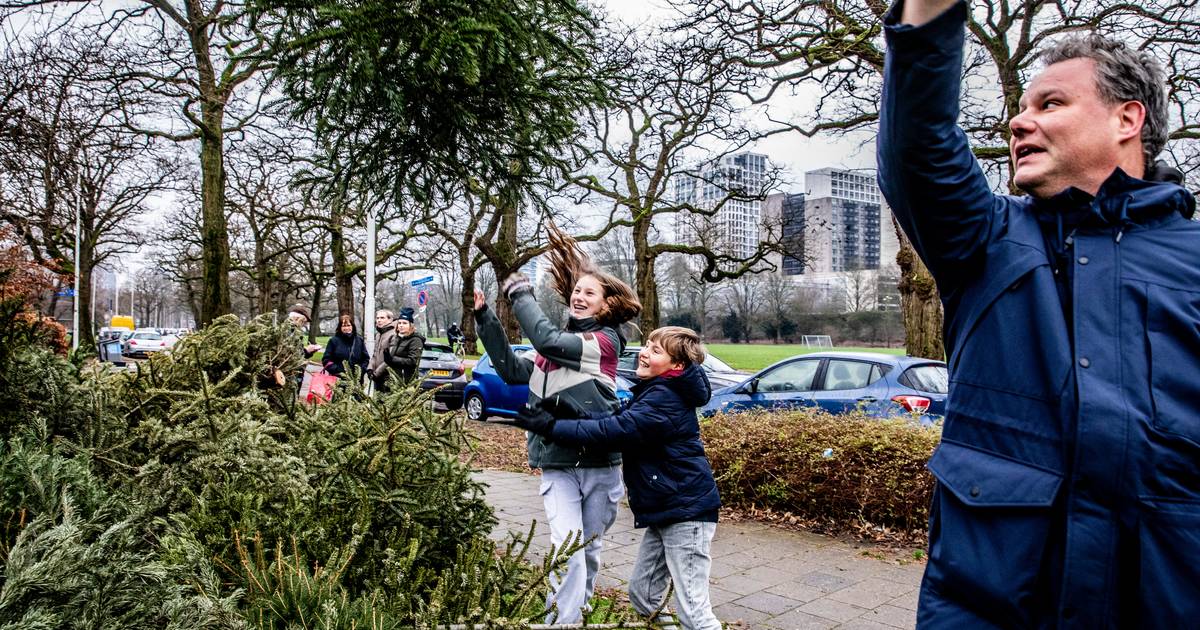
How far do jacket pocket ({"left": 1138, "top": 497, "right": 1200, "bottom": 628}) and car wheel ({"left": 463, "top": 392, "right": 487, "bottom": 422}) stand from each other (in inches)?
578

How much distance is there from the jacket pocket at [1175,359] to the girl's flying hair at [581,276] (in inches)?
110

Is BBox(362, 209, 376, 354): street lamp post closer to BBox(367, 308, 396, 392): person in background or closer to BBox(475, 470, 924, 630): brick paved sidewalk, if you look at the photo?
BBox(367, 308, 396, 392): person in background

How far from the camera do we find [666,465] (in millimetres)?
3850

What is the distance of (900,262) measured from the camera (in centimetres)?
1555

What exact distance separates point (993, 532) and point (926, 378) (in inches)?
339

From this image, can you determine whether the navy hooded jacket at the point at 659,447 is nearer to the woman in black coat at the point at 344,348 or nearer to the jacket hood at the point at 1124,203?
the jacket hood at the point at 1124,203

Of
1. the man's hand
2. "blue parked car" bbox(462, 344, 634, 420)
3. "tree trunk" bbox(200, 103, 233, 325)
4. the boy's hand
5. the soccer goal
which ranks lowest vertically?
the soccer goal

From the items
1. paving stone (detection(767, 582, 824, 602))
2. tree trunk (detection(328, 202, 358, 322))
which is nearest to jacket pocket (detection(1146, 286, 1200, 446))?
paving stone (detection(767, 582, 824, 602))

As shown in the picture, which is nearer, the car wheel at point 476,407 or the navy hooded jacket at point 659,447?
the navy hooded jacket at point 659,447

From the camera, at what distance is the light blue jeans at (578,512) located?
3811 millimetres

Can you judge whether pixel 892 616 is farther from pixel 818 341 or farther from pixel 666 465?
pixel 818 341

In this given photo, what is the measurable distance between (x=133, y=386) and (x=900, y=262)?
14.5m

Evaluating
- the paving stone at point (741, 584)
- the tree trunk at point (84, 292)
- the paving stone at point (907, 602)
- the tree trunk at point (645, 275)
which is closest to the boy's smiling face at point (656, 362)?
the paving stone at point (741, 584)

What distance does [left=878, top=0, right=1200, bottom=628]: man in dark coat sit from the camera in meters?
1.27
